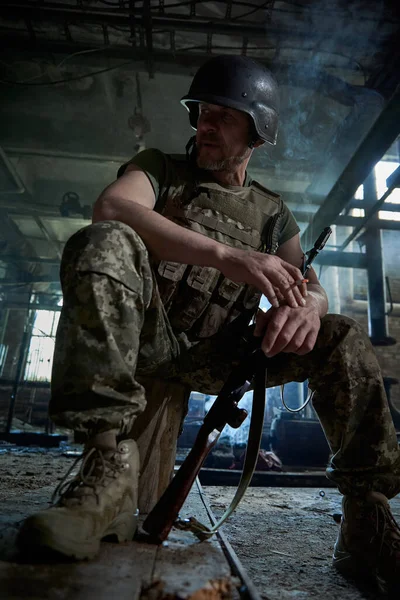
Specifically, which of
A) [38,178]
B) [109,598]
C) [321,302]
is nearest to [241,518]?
[321,302]

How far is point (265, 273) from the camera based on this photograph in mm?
1462

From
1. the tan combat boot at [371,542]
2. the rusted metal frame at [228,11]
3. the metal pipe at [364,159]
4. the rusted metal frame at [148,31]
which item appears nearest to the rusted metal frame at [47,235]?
the rusted metal frame at [148,31]

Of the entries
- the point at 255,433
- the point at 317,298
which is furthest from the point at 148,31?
the point at 255,433

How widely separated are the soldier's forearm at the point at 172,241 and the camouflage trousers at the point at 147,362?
0.11 m

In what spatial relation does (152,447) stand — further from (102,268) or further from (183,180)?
(183,180)

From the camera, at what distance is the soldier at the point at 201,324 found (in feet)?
3.73

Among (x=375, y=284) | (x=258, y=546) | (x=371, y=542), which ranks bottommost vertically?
(x=258, y=546)

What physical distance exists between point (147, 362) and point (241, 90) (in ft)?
5.11

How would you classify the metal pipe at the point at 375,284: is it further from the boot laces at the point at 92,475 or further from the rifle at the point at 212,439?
the boot laces at the point at 92,475

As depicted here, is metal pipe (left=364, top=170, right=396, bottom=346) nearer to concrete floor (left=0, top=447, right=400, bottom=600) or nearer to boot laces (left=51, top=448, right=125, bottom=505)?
concrete floor (left=0, top=447, right=400, bottom=600)

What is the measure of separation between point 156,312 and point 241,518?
176 cm

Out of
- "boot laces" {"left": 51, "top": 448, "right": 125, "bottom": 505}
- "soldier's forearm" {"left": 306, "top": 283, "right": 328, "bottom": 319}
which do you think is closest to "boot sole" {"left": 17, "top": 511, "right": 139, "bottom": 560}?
"boot laces" {"left": 51, "top": 448, "right": 125, "bottom": 505}

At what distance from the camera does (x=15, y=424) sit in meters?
10.7

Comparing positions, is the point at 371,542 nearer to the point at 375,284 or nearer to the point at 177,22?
the point at 177,22
